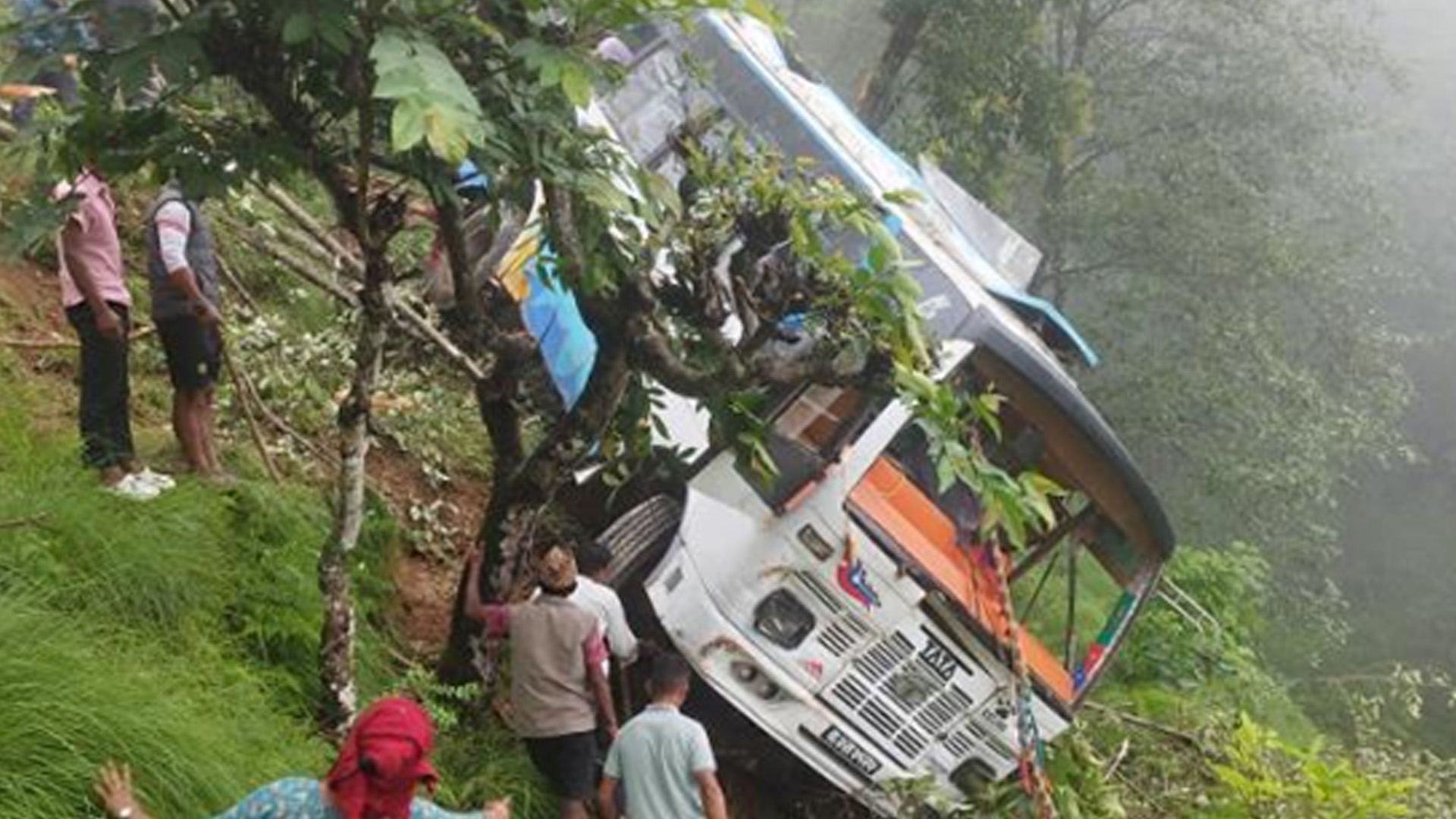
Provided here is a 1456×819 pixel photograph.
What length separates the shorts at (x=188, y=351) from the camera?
17.1 feet

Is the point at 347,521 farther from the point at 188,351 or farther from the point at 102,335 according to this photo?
→ the point at 188,351

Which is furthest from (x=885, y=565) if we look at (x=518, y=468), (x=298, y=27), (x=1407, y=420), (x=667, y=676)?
(x=1407, y=420)

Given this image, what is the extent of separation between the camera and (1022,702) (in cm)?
588

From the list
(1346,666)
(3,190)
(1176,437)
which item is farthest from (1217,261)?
(3,190)

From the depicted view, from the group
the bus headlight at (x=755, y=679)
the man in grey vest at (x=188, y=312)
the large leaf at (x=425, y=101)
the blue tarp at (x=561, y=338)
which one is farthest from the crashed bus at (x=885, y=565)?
the large leaf at (x=425, y=101)

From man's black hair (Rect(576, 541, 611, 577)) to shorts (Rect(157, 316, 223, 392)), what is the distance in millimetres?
1569

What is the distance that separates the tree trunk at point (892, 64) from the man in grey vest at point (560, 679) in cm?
1010

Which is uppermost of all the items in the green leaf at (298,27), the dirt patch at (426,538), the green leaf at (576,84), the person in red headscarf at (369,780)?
the green leaf at (576,84)

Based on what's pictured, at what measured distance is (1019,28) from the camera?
13773 millimetres

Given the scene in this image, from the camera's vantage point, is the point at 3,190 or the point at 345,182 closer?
the point at 345,182

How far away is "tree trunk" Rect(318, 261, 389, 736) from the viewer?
12.9ft

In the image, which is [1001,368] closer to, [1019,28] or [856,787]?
[856,787]

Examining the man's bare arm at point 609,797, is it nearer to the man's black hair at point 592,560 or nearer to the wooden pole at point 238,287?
the man's black hair at point 592,560

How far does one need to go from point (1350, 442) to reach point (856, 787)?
1174cm
